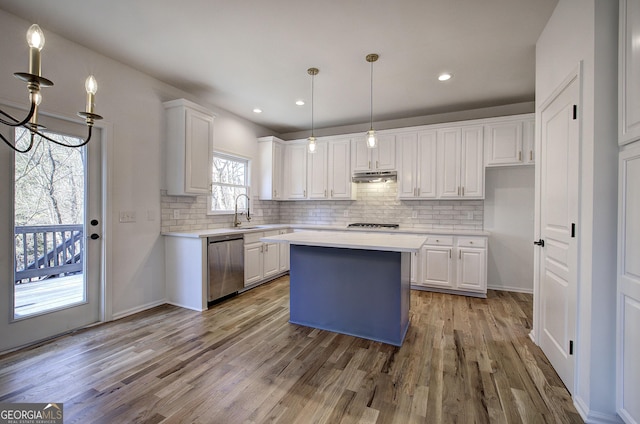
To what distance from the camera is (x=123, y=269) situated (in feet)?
10.2

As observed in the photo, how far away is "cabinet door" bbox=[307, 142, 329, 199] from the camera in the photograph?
16.9 ft

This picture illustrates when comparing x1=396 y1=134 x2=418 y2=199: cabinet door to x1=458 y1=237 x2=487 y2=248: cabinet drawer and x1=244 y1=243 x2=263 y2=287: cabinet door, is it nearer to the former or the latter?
x1=458 y1=237 x2=487 y2=248: cabinet drawer

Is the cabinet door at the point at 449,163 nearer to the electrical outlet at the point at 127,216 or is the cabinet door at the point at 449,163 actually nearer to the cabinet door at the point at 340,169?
the cabinet door at the point at 340,169

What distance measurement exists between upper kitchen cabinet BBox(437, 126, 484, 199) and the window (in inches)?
128

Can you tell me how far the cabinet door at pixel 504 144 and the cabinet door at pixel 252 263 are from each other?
361 centimetres

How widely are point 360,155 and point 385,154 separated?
43 cm

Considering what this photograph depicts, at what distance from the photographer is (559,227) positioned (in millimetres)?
2082

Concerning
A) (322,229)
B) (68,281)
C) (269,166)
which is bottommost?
(68,281)

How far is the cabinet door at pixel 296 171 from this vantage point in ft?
17.5

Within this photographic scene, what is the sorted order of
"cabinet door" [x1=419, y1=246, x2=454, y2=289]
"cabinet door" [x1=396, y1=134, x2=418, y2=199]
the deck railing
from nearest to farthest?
the deck railing → "cabinet door" [x1=419, y1=246, x2=454, y2=289] → "cabinet door" [x1=396, y1=134, x2=418, y2=199]

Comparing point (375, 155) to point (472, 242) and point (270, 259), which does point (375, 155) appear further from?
point (270, 259)

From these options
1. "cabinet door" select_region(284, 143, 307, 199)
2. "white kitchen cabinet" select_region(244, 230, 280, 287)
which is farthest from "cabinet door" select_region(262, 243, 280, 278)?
"cabinet door" select_region(284, 143, 307, 199)

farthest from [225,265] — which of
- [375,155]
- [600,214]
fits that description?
[600,214]

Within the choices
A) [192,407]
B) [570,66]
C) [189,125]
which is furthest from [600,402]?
[189,125]
